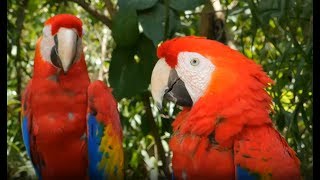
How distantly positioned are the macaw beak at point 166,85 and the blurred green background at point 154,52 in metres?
0.06

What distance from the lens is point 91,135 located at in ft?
3.22

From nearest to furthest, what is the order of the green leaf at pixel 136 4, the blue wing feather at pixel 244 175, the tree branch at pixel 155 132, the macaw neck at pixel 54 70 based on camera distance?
the blue wing feather at pixel 244 175, the macaw neck at pixel 54 70, the green leaf at pixel 136 4, the tree branch at pixel 155 132

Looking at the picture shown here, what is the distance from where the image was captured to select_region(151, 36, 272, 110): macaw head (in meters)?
0.95

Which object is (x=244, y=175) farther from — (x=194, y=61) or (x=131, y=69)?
(x=131, y=69)

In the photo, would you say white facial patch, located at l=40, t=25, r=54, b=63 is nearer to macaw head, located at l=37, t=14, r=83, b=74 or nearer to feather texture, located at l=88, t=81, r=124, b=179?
macaw head, located at l=37, t=14, r=83, b=74

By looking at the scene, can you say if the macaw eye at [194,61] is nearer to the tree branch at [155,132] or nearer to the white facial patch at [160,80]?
the white facial patch at [160,80]

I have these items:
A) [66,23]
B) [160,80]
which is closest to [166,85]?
[160,80]

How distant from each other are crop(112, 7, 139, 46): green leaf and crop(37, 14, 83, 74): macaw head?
0.21 meters

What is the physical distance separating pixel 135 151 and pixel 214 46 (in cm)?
85

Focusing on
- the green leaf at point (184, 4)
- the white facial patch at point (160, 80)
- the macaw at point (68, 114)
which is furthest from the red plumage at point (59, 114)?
the green leaf at point (184, 4)

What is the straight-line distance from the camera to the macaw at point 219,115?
91 centimetres

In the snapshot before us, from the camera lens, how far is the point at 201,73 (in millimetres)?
970
